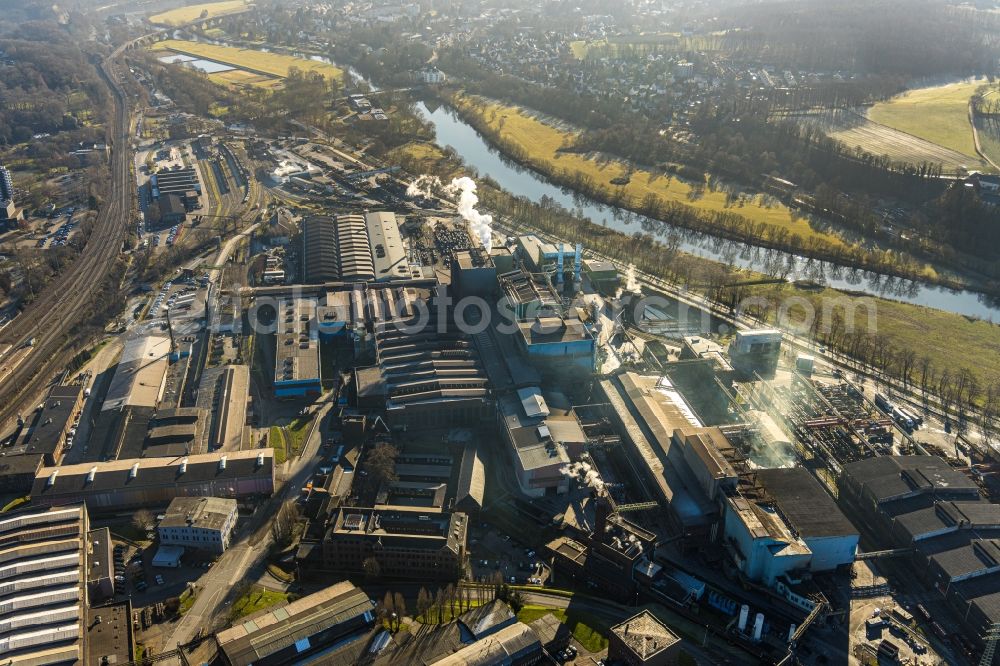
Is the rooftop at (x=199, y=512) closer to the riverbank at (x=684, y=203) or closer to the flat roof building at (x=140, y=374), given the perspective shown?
the flat roof building at (x=140, y=374)

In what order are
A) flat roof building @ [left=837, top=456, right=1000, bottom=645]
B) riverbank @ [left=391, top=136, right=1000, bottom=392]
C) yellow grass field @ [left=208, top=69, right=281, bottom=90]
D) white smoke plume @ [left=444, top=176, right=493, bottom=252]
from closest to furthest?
flat roof building @ [left=837, top=456, right=1000, bottom=645]
riverbank @ [left=391, top=136, right=1000, bottom=392]
white smoke plume @ [left=444, top=176, right=493, bottom=252]
yellow grass field @ [left=208, top=69, right=281, bottom=90]

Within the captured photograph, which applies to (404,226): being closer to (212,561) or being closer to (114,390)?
(114,390)

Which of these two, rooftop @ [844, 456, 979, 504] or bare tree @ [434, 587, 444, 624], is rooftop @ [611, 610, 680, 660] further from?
rooftop @ [844, 456, 979, 504]

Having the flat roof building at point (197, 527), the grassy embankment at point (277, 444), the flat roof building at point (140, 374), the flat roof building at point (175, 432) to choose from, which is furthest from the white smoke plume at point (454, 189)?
the flat roof building at point (197, 527)

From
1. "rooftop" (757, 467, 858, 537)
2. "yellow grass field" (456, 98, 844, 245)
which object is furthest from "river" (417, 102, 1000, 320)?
"rooftop" (757, 467, 858, 537)

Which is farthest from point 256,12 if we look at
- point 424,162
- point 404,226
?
point 404,226

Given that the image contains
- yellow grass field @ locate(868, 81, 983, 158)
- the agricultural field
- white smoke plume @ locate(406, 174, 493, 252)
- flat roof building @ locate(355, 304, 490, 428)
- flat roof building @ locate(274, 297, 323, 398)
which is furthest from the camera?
yellow grass field @ locate(868, 81, 983, 158)
